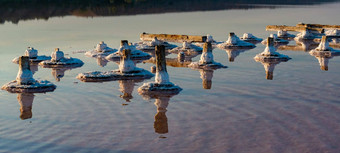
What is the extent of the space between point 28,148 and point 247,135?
8814 mm

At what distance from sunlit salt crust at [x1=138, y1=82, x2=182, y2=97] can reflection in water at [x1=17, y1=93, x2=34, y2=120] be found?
244 inches

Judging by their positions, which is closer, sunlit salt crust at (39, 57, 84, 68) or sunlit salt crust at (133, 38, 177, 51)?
sunlit salt crust at (39, 57, 84, 68)

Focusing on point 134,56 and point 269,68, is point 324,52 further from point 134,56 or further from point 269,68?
point 134,56

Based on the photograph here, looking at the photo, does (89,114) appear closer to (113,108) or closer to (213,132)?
(113,108)

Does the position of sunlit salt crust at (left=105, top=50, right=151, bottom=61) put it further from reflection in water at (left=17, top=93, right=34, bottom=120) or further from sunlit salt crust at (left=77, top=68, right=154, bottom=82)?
reflection in water at (left=17, top=93, right=34, bottom=120)

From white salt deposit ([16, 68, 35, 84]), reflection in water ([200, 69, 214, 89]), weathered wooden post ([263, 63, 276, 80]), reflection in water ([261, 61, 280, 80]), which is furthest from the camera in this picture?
reflection in water ([261, 61, 280, 80])

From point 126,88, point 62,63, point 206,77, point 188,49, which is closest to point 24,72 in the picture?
point 126,88

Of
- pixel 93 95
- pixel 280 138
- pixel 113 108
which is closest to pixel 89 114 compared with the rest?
pixel 113 108

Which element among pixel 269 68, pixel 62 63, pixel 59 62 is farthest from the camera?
pixel 59 62

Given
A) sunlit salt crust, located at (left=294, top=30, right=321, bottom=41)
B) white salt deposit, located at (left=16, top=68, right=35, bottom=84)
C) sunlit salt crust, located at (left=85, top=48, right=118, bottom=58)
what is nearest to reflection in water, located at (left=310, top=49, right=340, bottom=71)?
sunlit salt crust, located at (left=294, top=30, right=321, bottom=41)

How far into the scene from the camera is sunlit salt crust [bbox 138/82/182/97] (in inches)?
1142

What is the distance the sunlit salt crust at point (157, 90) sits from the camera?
95.2 ft

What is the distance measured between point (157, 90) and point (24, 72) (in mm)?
7998

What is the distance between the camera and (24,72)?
30.2 metres
